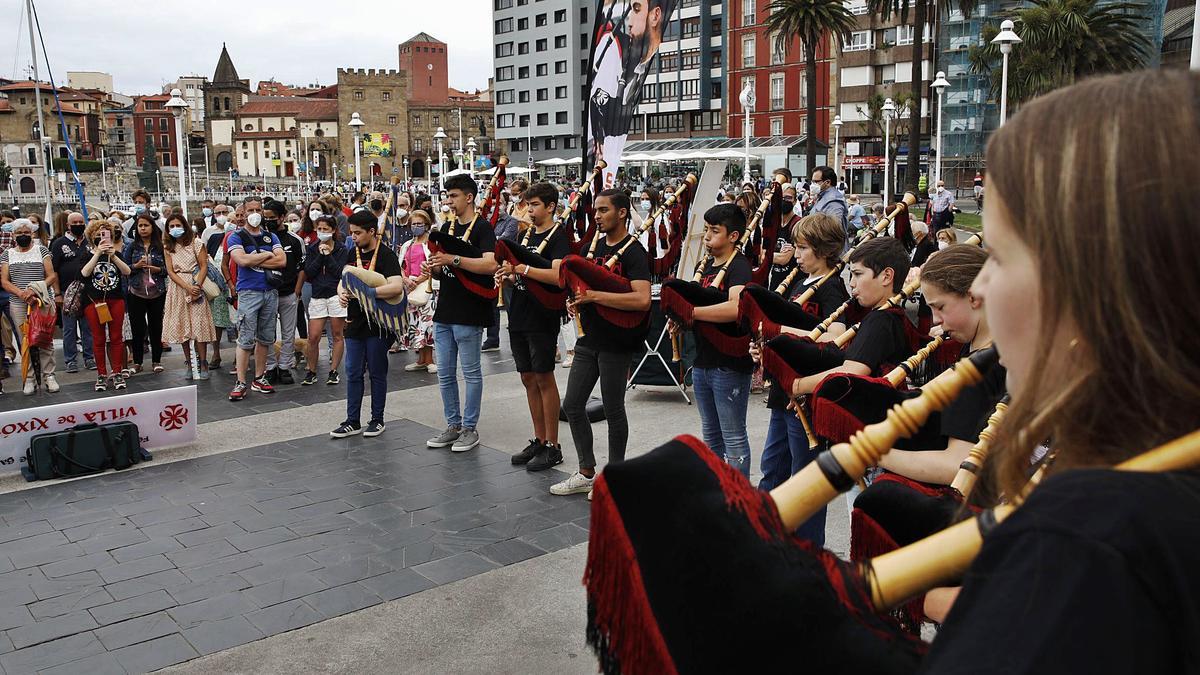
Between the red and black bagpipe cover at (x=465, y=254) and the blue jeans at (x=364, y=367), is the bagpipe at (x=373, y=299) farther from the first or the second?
the red and black bagpipe cover at (x=465, y=254)

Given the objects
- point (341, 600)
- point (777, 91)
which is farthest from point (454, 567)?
point (777, 91)

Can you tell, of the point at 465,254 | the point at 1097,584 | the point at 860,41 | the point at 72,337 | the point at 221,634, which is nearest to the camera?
the point at 1097,584

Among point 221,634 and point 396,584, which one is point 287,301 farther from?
point 221,634

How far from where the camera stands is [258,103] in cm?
12338

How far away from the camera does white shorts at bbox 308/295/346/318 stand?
1045cm

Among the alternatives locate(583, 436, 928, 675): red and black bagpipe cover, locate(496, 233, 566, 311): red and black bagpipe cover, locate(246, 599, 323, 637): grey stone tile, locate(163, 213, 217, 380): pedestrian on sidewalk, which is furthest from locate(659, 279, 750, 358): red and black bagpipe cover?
locate(163, 213, 217, 380): pedestrian on sidewalk

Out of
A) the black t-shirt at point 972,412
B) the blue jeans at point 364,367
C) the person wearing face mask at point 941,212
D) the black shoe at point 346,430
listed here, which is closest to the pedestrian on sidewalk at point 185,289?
the black shoe at point 346,430

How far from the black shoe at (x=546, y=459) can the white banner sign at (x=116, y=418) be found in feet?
9.88

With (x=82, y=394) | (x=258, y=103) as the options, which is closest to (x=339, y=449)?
(x=82, y=394)

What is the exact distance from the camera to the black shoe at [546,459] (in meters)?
7.05

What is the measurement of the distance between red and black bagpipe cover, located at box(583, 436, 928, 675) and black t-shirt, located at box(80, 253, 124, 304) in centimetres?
1051

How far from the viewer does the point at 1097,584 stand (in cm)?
80

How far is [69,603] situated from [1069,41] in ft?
123

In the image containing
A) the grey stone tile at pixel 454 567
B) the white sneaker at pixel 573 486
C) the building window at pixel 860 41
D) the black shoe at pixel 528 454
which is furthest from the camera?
the building window at pixel 860 41
